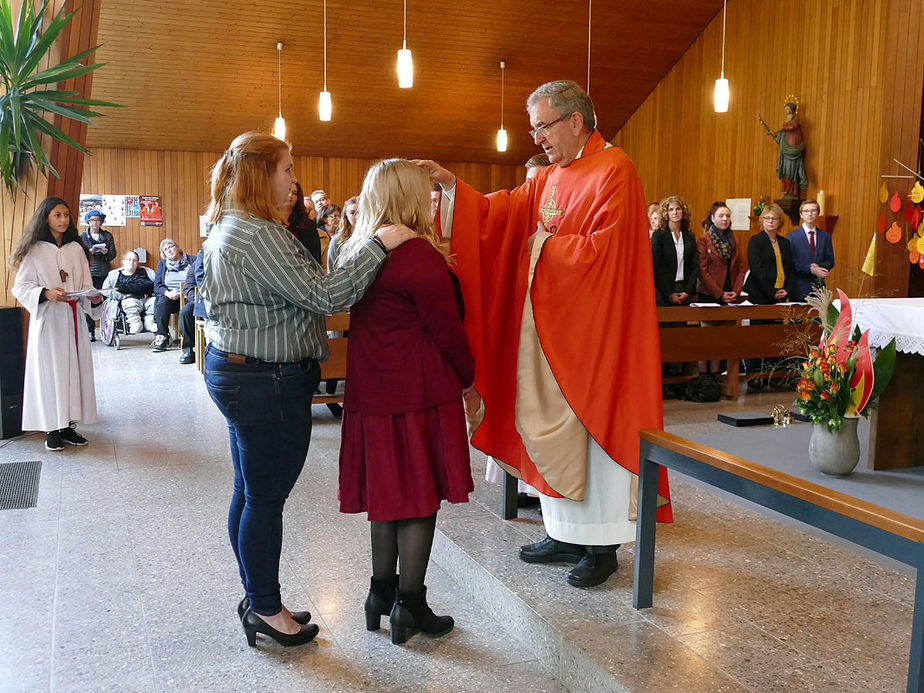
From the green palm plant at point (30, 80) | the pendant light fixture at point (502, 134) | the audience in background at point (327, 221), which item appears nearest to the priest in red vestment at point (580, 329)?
the green palm plant at point (30, 80)

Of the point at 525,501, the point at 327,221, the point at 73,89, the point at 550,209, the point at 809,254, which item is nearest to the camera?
the point at 550,209

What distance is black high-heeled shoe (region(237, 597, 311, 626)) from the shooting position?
8.06 ft

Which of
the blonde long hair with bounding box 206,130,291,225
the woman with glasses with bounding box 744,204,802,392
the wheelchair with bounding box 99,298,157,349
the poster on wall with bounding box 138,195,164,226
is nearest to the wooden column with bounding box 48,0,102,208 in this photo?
the blonde long hair with bounding box 206,130,291,225

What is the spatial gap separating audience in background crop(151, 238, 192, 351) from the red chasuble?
7218mm

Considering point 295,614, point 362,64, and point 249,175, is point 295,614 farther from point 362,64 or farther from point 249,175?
point 362,64

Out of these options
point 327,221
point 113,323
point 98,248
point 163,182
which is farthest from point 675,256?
point 163,182

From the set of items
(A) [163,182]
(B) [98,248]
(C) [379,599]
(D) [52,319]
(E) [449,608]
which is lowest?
(E) [449,608]

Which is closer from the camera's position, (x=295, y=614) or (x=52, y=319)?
(x=295, y=614)

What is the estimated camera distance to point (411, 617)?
2.40 m

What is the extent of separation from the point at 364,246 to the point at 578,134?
89 cm

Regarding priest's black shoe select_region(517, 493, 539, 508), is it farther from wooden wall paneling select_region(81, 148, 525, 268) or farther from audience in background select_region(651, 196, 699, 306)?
wooden wall paneling select_region(81, 148, 525, 268)

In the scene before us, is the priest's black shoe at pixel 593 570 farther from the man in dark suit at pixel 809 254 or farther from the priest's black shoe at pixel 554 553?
the man in dark suit at pixel 809 254

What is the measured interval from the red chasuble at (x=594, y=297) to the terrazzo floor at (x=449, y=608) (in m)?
0.38

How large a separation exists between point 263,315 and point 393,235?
397mm
